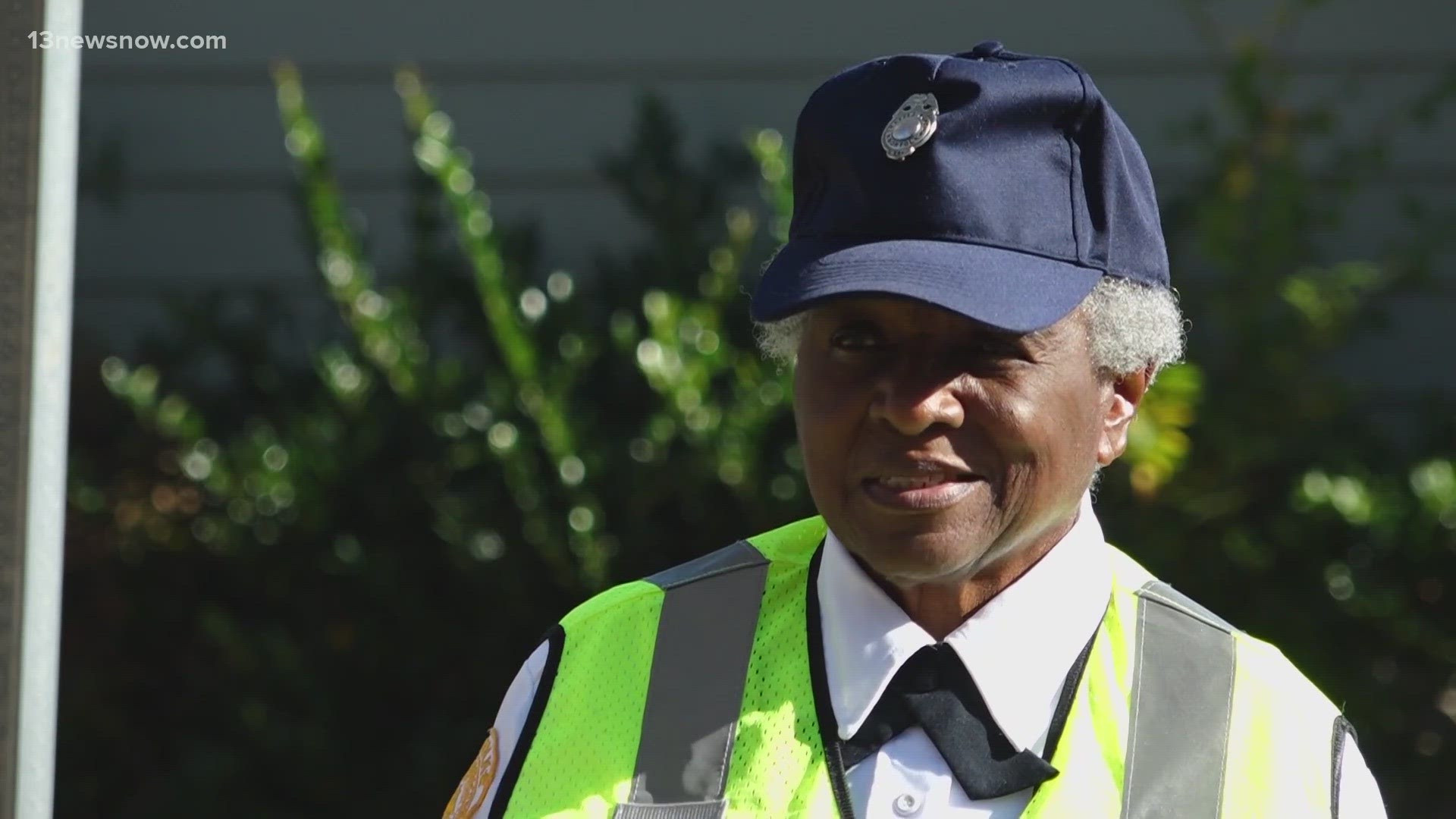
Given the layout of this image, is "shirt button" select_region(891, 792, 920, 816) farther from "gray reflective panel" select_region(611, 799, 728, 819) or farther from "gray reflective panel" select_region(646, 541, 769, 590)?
"gray reflective panel" select_region(646, 541, 769, 590)

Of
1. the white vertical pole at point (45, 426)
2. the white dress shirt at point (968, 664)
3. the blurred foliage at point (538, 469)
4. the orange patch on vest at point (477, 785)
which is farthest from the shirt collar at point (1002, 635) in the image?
the blurred foliage at point (538, 469)

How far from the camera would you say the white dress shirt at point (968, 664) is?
189 cm

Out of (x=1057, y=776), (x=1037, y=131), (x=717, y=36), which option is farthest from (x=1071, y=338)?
(x=717, y=36)

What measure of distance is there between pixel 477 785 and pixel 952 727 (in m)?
0.52

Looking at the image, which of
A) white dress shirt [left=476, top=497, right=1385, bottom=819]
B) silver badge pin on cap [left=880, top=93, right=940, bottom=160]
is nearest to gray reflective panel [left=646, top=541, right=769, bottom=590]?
white dress shirt [left=476, top=497, right=1385, bottom=819]

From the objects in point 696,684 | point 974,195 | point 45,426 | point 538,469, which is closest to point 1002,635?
point 696,684

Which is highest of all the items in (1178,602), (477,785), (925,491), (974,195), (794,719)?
(974,195)

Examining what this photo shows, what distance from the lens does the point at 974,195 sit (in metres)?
1.90

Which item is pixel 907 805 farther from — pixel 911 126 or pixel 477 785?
pixel 911 126

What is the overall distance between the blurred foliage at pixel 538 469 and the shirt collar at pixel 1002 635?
1.94 m

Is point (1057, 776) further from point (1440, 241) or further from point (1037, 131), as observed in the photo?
point (1440, 241)

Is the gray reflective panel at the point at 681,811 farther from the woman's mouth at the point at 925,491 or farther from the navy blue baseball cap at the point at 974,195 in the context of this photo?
the navy blue baseball cap at the point at 974,195

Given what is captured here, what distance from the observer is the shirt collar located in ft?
6.40

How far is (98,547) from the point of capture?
450cm
